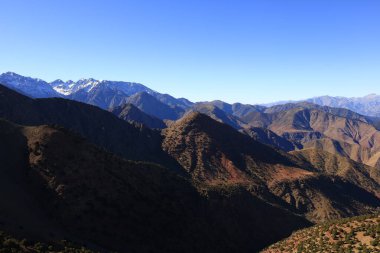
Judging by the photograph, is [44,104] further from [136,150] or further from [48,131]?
[48,131]

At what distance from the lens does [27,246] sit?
42.0 metres

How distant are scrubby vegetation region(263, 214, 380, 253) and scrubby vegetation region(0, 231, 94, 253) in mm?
29705

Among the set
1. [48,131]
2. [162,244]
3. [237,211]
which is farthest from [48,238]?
[237,211]

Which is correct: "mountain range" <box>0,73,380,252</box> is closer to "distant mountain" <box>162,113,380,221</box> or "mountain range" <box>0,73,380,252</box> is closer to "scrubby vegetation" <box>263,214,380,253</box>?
"distant mountain" <box>162,113,380,221</box>

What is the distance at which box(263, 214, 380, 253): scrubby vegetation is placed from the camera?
4516 cm

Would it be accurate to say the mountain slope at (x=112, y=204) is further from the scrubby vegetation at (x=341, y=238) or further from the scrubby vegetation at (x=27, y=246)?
the scrubby vegetation at (x=341, y=238)

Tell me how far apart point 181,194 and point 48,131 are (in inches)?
1251

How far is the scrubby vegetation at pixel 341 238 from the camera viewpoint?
1778 inches

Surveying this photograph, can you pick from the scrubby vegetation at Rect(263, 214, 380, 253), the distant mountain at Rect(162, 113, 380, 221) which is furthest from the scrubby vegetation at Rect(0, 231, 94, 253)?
the distant mountain at Rect(162, 113, 380, 221)

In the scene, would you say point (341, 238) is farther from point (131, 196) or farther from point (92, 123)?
point (92, 123)

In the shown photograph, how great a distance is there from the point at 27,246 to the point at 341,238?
39351 mm

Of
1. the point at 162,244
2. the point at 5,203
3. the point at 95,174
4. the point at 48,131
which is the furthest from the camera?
the point at 48,131

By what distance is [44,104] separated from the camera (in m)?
134

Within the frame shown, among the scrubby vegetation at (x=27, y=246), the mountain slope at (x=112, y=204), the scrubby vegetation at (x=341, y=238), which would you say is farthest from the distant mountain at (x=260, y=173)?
the scrubby vegetation at (x=27, y=246)
